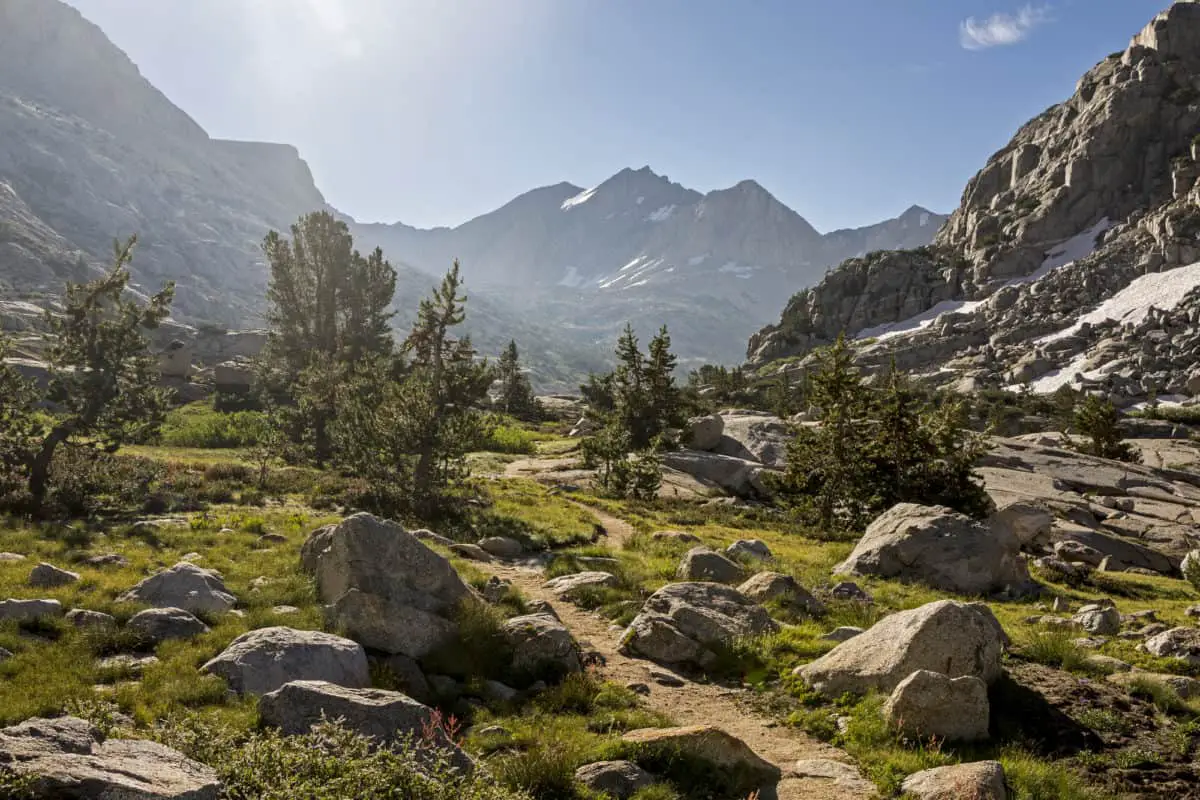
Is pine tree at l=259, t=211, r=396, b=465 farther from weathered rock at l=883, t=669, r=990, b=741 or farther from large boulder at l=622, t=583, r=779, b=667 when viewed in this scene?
weathered rock at l=883, t=669, r=990, b=741

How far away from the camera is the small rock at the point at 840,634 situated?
14.1 metres

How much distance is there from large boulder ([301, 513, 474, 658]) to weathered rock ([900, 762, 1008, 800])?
26.0 feet

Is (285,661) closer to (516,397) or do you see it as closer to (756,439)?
(756,439)

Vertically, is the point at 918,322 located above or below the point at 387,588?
above

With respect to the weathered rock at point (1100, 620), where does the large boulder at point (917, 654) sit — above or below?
above

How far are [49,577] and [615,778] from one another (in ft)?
40.4

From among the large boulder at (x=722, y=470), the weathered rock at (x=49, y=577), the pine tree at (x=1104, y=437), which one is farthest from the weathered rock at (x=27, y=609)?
the pine tree at (x=1104, y=437)

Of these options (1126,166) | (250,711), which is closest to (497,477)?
(250,711)

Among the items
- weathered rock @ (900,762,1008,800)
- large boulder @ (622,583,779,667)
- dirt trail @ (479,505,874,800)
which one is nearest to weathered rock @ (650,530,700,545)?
large boulder @ (622,583,779,667)

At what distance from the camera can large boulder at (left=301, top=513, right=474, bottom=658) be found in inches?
474

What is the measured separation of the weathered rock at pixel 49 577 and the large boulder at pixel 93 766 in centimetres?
884

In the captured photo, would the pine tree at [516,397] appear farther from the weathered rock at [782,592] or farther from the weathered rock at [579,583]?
the weathered rock at [782,592]

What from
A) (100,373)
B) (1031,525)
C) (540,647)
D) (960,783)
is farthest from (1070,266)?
(100,373)

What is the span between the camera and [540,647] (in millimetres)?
12352
